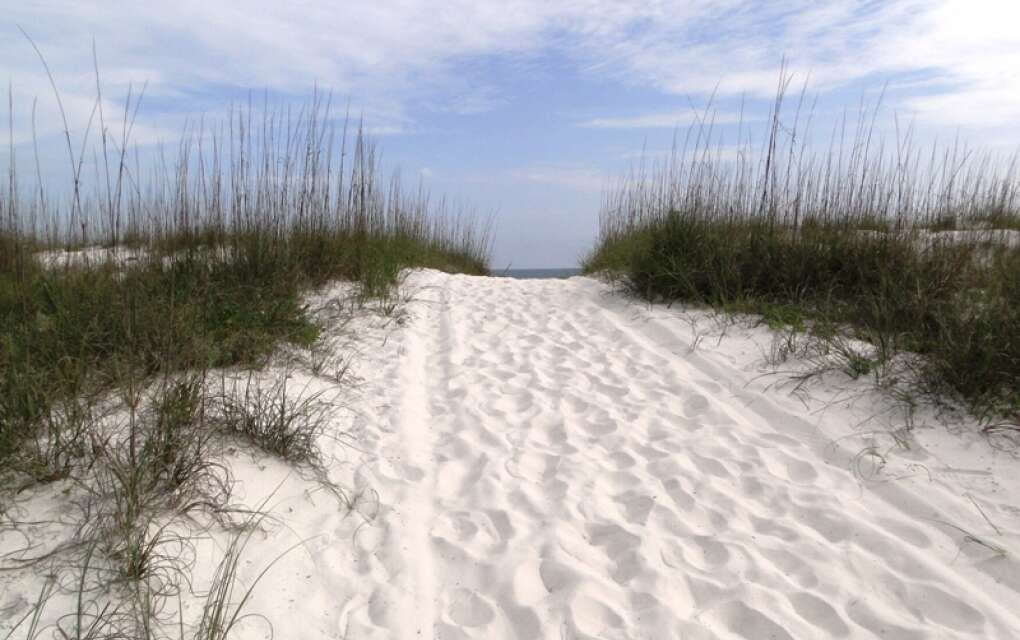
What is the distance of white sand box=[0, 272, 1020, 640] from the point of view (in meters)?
1.58

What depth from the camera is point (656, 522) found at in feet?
6.53

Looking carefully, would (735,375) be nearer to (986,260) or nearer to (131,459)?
(986,260)

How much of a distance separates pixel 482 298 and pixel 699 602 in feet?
13.8

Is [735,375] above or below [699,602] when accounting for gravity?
above

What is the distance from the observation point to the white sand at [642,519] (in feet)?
5.18

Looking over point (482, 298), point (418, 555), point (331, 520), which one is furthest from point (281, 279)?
point (418, 555)

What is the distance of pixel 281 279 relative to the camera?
4.07 meters

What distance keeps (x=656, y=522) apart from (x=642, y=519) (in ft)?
0.16

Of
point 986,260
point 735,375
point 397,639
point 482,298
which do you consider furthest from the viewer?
point 482,298

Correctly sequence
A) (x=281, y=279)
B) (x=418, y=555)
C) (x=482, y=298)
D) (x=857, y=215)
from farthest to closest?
1. (x=482, y=298)
2. (x=857, y=215)
3. (x=281, y=279)
4. (x=418, y=555)

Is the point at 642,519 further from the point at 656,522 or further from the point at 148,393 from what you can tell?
the point at 148,393

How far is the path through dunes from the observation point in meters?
1.58

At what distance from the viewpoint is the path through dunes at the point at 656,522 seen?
5.17ft

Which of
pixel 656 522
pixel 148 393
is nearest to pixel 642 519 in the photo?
pixel 656 522
